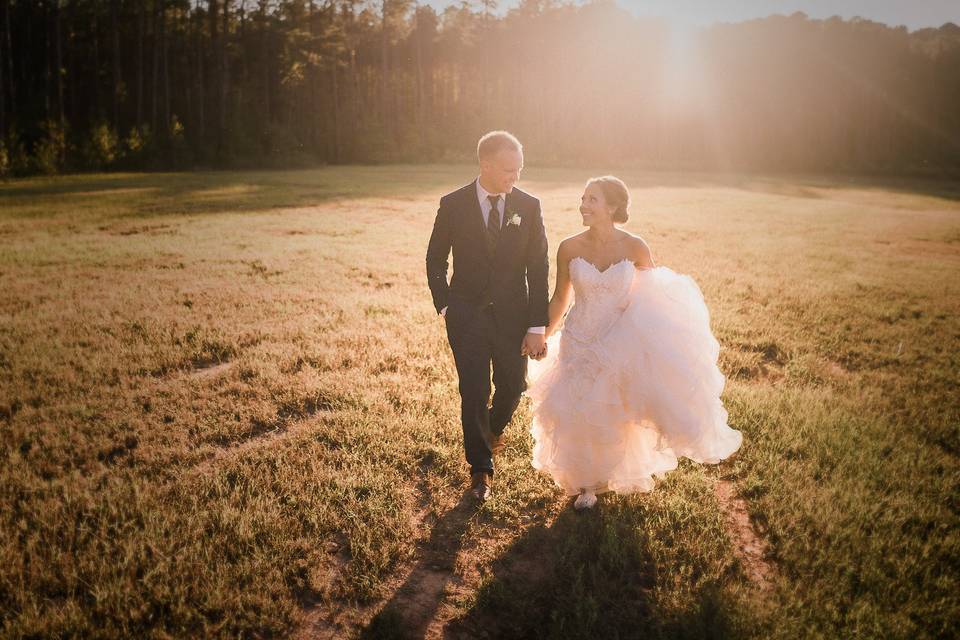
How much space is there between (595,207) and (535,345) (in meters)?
1.07

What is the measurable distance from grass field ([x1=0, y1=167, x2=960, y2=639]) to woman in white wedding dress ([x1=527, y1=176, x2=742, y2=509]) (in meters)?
0.47

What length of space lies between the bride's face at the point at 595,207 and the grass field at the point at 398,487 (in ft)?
6.85

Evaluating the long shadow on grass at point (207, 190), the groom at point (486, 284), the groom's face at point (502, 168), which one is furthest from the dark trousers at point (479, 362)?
the long shadow on grass at point (207, 190)

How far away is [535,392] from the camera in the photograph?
12.9 ft

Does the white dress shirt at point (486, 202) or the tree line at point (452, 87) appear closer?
the white dress shirt at point (486, 202)

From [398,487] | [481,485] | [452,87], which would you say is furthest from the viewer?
[452,87]

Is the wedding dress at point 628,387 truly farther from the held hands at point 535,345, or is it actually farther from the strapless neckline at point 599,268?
the held hands at point 535,345

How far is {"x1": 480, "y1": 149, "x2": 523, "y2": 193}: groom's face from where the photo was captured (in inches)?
141

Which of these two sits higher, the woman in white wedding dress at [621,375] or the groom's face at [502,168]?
the groom's face at [502,168]

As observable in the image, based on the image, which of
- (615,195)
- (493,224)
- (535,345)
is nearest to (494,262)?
(493,224)

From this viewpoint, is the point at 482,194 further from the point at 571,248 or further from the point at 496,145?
the point at 571,248

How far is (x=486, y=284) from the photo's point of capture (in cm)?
385

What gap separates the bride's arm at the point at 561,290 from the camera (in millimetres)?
3936

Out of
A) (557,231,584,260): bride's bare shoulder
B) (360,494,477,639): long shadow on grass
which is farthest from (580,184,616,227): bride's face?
(360,494,477,639): long shadow on grass
